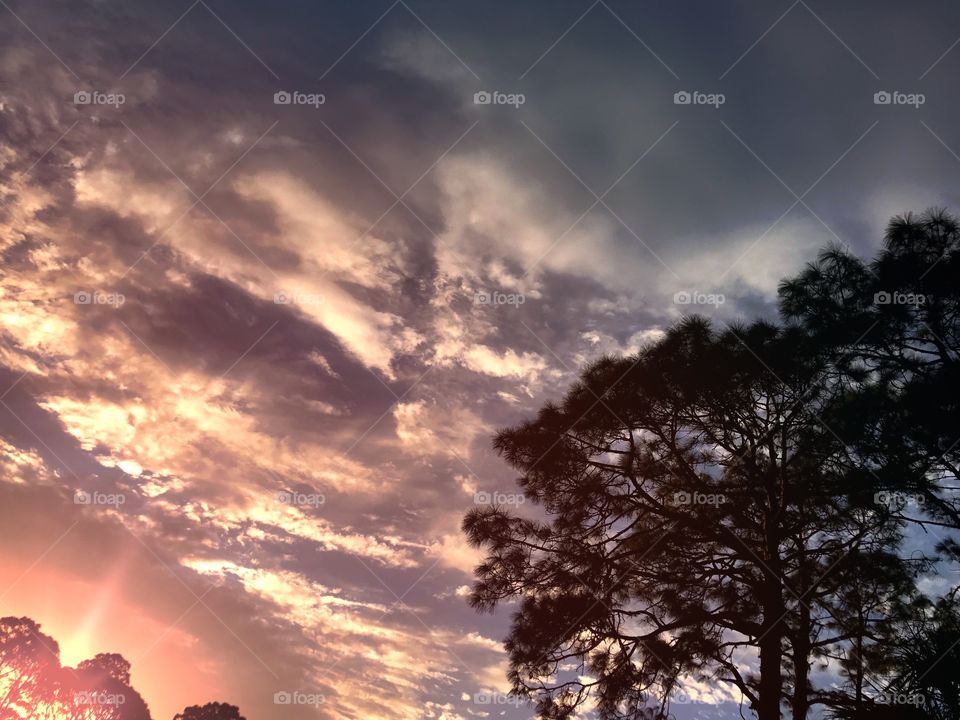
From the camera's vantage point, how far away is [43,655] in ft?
98.2

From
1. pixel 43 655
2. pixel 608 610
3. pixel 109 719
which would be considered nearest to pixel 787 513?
pixel 608 610

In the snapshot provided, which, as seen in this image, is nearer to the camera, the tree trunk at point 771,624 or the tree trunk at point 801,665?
the tree trunk at point 771,624

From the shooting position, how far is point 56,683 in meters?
30.3

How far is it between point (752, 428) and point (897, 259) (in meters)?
2.84

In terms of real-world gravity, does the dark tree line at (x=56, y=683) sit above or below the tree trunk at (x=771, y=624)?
below

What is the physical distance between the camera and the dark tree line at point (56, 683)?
2894cm

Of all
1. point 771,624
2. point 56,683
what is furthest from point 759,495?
point 56,683

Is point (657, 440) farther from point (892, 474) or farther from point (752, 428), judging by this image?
point (892, 474)

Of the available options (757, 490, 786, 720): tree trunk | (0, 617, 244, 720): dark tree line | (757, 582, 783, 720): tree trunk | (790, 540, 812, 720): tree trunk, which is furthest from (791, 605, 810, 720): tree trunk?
(0, 617, 244, 720): dark tree line

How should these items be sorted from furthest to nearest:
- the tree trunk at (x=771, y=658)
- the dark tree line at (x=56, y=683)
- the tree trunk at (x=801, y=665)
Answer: the dark tree line at (x=56, y=683), the tree trunk at (x=801, y=665), the tree trunk at (x=771, y=658)

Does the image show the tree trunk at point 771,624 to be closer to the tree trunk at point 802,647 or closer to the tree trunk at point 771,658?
the tree trunk at point 771,658

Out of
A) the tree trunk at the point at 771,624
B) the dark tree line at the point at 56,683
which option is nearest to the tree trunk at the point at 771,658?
the tree trunk at the point at 771,624

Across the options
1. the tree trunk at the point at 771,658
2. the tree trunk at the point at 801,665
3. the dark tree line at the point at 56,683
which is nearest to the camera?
the tree trunk at the point at 771,658

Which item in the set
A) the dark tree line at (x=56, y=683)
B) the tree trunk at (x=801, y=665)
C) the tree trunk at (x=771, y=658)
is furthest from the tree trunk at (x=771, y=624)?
the dark tree line at (x=56, y=683)
